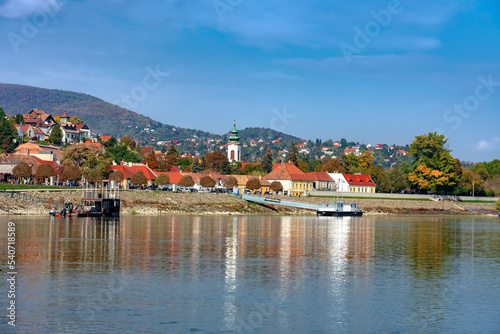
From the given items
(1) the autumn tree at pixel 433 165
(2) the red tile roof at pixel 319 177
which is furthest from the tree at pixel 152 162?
(1) the autumn tree at pixel 433 165

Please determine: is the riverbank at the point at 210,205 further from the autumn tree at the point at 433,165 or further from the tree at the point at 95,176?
the tree at the point at 95,176

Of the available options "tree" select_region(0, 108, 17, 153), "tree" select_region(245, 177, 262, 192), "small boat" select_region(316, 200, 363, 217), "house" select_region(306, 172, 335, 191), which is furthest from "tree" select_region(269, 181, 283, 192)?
"tree" select_region(0, 108, 17, 153)

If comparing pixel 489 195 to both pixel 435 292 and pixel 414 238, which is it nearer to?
pixel 414 238

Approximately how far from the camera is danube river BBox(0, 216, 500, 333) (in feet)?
67.7

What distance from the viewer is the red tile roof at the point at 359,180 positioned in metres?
147

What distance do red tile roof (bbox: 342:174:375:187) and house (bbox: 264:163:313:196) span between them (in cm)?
1100

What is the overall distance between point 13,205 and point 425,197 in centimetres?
8887

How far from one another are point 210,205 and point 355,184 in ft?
201

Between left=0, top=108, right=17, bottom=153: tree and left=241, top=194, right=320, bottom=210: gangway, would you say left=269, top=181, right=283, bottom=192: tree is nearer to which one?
left=241, top=194, right=320, bottom=210: gangway

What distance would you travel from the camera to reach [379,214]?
4491 inches

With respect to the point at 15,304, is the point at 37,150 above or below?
above

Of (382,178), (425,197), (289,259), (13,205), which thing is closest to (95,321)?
(289,259)

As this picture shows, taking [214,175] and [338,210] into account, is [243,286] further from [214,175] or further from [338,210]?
[214,175]

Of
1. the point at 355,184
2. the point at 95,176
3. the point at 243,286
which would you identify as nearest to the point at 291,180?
the point at 355,184
